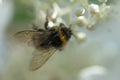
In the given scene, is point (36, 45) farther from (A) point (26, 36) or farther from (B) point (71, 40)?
(B) point (71, 40)

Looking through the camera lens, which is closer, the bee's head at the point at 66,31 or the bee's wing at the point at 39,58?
the bee's wing at the point at 39,58

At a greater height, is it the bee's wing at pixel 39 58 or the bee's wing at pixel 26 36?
the bee's wing at pixel 26 36

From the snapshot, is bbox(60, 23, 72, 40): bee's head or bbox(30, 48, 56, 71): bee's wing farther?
bbox(60, 23, 72, 40): bee's head

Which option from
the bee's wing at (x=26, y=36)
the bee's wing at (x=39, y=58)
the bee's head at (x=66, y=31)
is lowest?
the bee's wing at (x=39, y=58)
